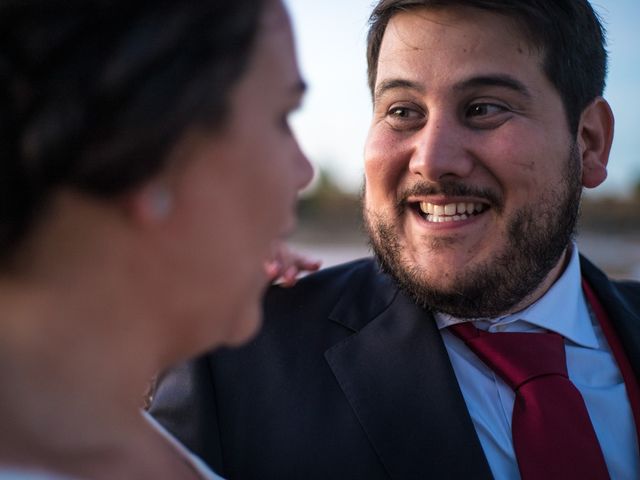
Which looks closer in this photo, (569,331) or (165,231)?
(165,231)

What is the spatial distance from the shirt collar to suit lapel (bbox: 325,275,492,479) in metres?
0.16

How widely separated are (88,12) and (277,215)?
0.37 meters

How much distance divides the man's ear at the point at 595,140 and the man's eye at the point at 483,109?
1.56ft

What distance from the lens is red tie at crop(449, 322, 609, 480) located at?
75.4 inches

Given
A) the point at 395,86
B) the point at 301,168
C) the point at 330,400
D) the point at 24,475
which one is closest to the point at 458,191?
the point at 395,86

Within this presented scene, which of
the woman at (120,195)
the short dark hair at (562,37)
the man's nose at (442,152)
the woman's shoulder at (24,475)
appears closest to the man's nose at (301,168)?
the woman at (120,195)

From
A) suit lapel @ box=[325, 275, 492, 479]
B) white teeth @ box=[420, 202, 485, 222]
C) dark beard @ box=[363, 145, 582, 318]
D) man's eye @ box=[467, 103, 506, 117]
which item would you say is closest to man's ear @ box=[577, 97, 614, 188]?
dark beard @ box=[363, 145, 582, 318]

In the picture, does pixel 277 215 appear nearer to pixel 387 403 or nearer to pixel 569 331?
pixel 387 403

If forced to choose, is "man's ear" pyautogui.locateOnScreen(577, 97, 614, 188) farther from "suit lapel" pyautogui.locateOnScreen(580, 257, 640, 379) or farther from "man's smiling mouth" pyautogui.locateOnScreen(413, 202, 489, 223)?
"man's smiling mouth" pyautogui.locateOnScreen(413, 202, 489, 223)

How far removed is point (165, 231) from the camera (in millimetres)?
859

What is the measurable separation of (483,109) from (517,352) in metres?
0.79

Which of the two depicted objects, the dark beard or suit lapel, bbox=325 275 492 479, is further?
the dark beard

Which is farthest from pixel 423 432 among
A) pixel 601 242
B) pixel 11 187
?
pixel 601 242

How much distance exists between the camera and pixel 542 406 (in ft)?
6.59
